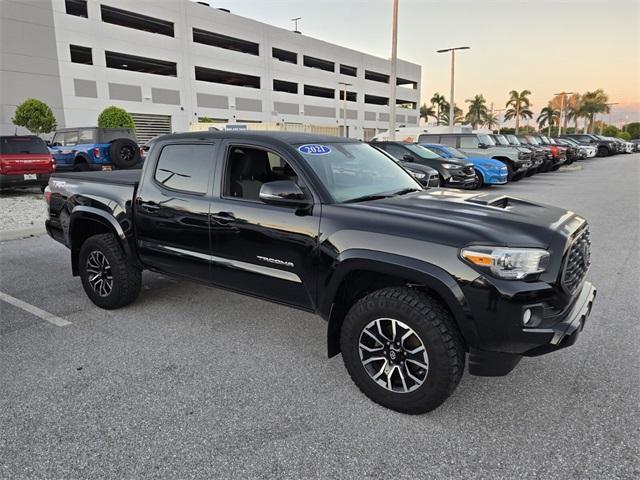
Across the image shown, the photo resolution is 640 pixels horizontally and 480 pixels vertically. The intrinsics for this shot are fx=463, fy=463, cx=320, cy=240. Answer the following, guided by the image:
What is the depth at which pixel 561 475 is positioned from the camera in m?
2.33

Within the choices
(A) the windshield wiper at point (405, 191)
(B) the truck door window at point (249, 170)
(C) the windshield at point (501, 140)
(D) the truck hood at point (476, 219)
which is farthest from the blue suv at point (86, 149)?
(D) the truck hood at point (476, 219)

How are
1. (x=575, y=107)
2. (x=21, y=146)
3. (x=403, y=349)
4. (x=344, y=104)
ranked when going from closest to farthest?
(x=403, y=349) → (x=21, y=146) → (x=344, y=104) → (x=575, y=107)

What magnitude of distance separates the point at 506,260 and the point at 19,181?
43.0 ft

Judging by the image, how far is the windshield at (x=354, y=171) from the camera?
3.45 metres

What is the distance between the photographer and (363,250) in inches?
115

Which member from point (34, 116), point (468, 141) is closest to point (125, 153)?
point (468, 141)

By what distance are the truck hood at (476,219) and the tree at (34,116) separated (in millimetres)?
32395

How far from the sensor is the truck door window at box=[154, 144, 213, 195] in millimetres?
3889

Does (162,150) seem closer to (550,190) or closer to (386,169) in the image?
(386,169)

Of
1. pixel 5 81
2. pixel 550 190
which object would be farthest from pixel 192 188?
pixel 5 81

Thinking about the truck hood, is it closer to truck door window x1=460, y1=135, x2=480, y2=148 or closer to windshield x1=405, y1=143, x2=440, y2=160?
windshield x1=405, y1=143, x2=440, y2=160

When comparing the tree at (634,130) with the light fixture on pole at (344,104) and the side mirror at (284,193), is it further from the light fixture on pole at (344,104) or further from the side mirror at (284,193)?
the side mirror at (284,193)

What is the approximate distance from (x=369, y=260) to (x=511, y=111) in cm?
9655

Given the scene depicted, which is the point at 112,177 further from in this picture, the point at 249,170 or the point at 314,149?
the point at 314,149
